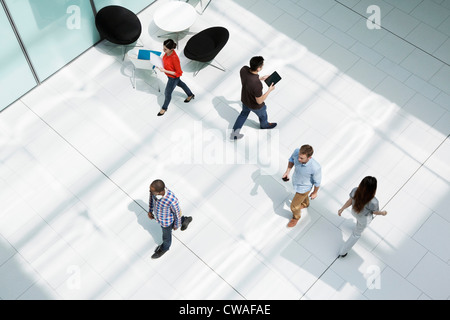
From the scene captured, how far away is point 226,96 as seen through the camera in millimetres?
8242

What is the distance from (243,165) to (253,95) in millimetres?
1141

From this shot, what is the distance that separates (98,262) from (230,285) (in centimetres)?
175

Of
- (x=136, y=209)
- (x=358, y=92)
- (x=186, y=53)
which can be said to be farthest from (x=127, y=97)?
(x=358, y=92)

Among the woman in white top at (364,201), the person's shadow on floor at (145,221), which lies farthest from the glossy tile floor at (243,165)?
the woman in white top at (364,201)

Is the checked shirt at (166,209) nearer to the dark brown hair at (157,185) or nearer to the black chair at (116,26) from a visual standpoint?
the dark brown hair at (157,185)

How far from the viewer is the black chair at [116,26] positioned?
826cm

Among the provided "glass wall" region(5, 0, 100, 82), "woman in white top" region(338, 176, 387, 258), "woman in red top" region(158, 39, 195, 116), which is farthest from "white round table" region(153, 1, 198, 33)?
"woman in white top" region(338, 176, 387, 258)

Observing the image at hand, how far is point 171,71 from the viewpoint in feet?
24.4

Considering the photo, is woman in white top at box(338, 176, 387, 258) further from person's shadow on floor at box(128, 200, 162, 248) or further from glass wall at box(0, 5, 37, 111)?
glass wall at box(0, 5, 37, 111)

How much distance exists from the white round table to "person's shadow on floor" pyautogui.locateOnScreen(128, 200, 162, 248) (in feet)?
10.0

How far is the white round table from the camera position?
859 centimetres

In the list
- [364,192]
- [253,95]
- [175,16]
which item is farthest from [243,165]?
[175,16]
